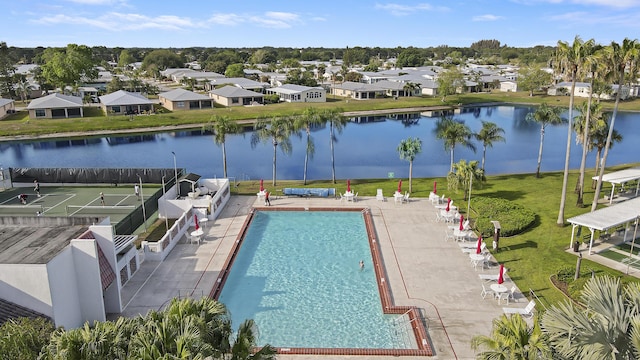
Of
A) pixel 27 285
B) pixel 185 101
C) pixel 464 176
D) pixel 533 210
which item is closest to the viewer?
pixel 27 285

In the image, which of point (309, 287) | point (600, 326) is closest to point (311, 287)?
point (309, 287)

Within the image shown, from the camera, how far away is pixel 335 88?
12394cm

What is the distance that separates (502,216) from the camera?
32969 mm

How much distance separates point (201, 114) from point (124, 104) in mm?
14323

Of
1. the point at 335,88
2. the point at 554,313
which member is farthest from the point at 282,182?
the point at 335,88

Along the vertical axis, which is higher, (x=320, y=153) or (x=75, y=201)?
(x=320, y=153)

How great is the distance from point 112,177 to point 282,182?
15.9 metres

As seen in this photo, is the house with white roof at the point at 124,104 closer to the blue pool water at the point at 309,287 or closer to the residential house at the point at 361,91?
the residential house at the point at 361,91

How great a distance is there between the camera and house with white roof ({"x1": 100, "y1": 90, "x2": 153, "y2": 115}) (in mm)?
87250

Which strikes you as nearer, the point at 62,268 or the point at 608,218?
the point at 62,268

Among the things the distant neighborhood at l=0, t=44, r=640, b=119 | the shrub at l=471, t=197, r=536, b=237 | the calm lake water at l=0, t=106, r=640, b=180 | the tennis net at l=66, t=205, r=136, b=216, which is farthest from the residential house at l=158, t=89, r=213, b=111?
the shrub at l=471, t=197, r=536, b=237

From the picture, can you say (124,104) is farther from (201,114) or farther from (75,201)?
(75,201)

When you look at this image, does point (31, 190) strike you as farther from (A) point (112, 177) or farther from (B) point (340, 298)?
(B) point (340, 298)

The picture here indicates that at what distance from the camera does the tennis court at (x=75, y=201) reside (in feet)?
118
